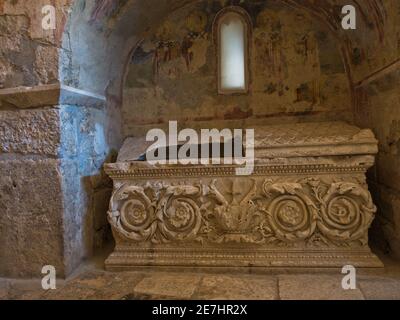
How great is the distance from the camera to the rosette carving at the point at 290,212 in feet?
8.64

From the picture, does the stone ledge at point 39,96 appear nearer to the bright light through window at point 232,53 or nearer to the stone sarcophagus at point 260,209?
the stone sarcophagus at point 260,209

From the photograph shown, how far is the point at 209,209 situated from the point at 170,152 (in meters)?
0.69

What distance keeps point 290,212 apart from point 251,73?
1732 millimetres

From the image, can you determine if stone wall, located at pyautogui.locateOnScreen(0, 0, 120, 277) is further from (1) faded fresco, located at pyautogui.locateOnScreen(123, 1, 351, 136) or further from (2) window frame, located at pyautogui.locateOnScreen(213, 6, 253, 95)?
(2) window frame, located at pyautogui.locateOnScreen(213, 6, 253, 95)

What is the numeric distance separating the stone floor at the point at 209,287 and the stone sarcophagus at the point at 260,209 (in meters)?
0.12

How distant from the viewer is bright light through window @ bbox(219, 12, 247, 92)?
369 centimetres

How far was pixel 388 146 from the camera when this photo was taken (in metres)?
2.83

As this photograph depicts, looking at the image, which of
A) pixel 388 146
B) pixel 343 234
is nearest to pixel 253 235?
pixel 343 234

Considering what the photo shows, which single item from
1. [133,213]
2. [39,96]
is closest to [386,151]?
[133,213]

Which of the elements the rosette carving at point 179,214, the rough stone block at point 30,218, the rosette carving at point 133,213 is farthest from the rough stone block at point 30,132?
the rosette carving at point 179,214

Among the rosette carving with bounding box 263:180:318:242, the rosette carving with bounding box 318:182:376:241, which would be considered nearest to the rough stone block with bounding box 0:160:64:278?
the rosette carving with bounding box 263:180:318:242

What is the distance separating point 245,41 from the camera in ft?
12.0

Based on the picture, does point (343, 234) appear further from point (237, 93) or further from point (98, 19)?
point (98, 19)

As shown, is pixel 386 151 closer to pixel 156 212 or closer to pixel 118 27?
pixel 156 212
